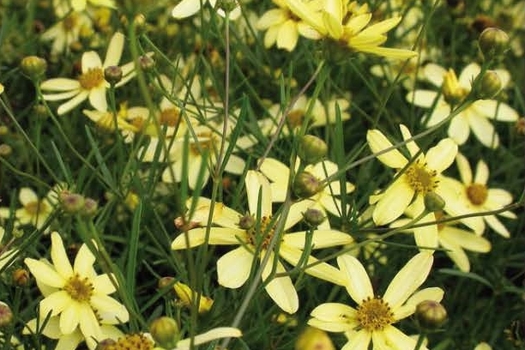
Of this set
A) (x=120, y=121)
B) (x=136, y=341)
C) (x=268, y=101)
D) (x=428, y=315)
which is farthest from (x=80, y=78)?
(x=428, y=315)

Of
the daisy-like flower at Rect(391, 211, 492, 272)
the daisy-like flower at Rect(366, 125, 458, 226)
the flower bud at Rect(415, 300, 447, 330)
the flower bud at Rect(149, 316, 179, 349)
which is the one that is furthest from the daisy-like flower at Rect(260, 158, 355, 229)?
the flower bud at Rect(149, 316, 179, 349)

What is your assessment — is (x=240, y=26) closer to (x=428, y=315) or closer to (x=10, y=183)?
(x=10, y=183)

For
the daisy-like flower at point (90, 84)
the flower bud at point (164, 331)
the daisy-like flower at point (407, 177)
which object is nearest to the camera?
the flower bud at point (164, 331)

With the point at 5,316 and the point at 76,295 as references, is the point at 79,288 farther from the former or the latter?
the point at 5,316

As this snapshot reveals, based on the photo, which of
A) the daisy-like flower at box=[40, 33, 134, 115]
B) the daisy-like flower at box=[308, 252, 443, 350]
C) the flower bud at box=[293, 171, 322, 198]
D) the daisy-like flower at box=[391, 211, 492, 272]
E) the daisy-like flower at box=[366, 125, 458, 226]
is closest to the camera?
the flower bud at box=[293, 171, 322, 198]

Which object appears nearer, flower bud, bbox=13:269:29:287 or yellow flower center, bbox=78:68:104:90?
flower bud, bbox=13:269:29:287

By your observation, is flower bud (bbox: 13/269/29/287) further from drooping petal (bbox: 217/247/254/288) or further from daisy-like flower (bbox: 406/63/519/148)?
daisy-like flower (bbox: 406/63/519/148)

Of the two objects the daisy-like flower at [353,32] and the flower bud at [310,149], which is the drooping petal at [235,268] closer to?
A: the flower bud at [310,149]

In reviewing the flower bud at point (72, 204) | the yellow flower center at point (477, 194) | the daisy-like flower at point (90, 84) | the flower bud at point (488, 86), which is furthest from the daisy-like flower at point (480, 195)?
the flower bud at point (72, 204)
